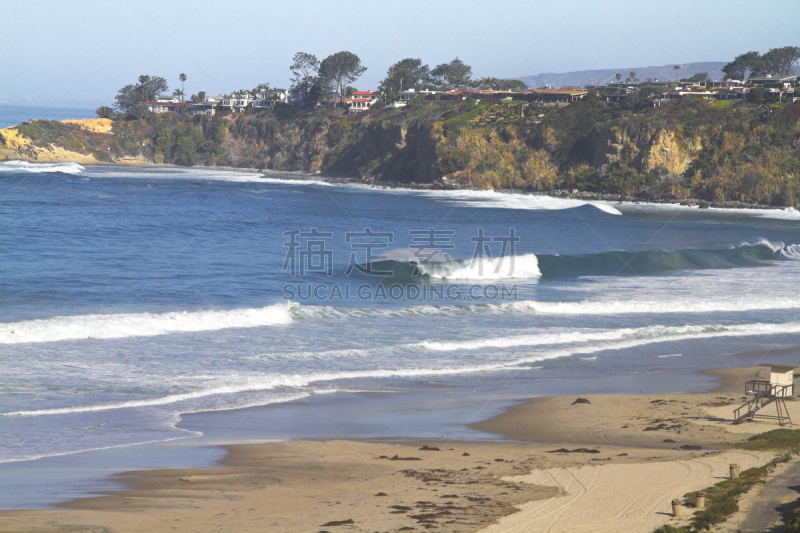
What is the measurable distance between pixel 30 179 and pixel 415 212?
137 feet

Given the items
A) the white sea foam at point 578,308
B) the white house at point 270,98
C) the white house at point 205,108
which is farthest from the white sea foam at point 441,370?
the white house at point 205,108

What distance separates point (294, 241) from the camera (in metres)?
35.2

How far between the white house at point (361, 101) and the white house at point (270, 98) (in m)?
14.7

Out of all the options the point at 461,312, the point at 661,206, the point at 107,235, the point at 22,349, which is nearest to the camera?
the point at 22,349

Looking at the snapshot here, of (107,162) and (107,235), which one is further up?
(107,162)

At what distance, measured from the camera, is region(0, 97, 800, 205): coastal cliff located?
6850 cm

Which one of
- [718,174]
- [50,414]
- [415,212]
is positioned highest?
[718,174]

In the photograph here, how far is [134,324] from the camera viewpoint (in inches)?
679

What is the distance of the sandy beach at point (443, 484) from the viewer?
714 cm

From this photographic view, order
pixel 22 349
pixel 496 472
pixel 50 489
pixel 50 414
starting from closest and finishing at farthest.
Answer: pixel 50 489 < pixel 496 472 < pixel 50 414 < pixel 22 349

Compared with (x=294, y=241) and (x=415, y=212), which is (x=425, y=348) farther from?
(x=415, y=212)

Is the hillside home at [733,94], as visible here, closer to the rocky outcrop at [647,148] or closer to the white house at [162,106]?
the rocky outcrop at [647,148]

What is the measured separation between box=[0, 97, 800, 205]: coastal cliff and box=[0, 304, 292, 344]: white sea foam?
198 ft

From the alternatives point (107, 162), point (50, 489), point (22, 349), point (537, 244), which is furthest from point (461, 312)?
point (107, 162)
